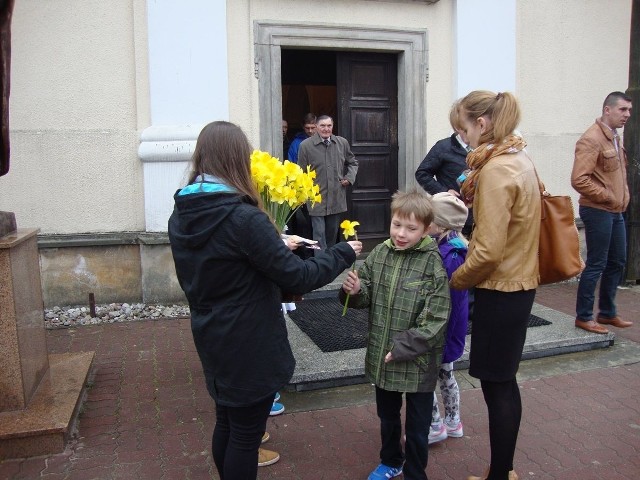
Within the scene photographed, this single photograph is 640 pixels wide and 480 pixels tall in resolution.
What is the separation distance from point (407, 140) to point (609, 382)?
3847mm

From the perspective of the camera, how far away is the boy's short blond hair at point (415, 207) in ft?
8.74

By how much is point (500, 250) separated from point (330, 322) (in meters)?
3.21

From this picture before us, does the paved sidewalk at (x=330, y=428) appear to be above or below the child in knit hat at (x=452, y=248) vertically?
below

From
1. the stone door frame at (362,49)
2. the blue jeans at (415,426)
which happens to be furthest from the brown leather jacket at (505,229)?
the stone door frame at (362,49)

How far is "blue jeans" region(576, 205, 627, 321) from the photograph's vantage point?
5.05 m

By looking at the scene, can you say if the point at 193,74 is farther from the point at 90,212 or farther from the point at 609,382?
the point at 609,382

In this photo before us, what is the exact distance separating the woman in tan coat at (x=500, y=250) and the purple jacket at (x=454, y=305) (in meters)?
0.28

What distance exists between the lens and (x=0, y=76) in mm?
3258

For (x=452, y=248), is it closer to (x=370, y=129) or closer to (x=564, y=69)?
(x=370, y=129)

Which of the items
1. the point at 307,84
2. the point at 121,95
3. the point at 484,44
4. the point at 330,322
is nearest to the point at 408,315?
the point at 330,322

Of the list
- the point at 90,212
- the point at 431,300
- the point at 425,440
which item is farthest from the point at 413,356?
the point at 90,212

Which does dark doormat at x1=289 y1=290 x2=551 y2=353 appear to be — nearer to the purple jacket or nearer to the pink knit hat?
the purple jacket

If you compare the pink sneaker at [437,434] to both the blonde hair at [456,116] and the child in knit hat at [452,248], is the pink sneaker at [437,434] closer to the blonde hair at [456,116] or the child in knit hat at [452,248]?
the child in knit hat at [452,248]

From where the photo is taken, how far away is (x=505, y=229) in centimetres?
246
